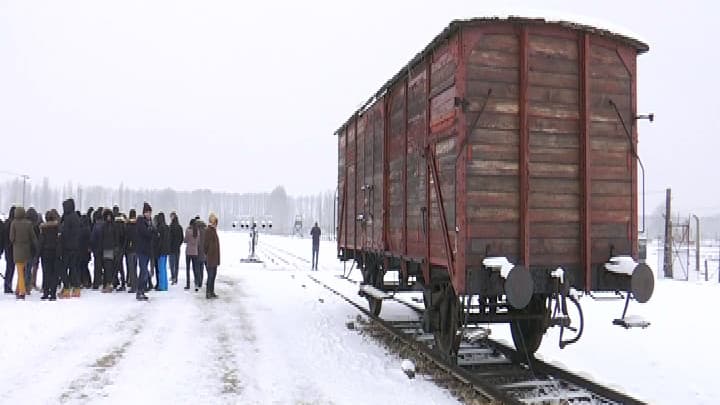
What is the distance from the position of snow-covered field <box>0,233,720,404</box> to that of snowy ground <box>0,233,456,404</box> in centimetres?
2

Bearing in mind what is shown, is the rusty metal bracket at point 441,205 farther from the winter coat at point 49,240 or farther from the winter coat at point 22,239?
the winter coat at point 22,239

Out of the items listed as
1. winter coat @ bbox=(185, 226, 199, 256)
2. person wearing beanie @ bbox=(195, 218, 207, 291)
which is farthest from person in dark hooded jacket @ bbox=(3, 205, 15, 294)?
person wearing beanie @ bbox=(195, 218, 207, 291)

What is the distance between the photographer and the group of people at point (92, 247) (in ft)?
40.0

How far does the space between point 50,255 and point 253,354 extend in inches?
252

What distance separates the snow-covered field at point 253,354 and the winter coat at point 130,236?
3.50 ft

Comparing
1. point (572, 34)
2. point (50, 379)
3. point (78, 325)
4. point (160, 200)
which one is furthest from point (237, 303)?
point (160, 200)

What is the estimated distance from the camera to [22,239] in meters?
12.2

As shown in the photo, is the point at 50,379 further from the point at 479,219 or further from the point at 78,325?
the point at 479,219

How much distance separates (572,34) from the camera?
6.79 metres

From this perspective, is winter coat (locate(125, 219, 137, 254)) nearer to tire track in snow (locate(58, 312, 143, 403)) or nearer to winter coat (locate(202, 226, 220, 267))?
winter coat (locate(202, 226, 220, 267))

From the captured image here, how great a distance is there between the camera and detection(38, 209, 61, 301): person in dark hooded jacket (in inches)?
475

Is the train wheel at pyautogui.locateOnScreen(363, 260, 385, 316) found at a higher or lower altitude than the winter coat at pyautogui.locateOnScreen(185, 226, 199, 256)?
lower

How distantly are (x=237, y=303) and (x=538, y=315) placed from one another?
7.31 metres

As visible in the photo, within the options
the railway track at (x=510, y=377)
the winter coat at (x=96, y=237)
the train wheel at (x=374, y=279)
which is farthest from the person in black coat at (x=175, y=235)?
the railway track at (x=510, y=377)
